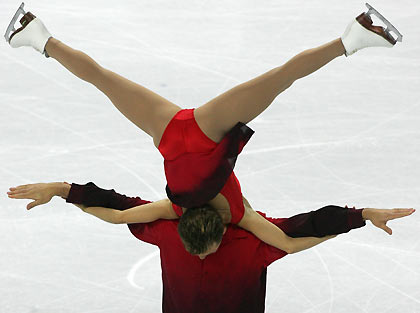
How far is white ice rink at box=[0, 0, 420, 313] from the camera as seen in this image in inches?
212

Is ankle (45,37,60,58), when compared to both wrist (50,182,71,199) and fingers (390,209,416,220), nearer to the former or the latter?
wrist (50,182,71,199)

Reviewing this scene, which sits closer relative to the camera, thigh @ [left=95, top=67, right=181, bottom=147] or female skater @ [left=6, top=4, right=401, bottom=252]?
female skater @ [left=6, top=4, right=401, bottom=252]

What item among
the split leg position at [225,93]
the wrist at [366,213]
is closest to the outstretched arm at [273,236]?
the wrist at [366,213]

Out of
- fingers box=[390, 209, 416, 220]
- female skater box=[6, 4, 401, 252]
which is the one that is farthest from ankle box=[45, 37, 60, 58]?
fingers box=[390, 209, 416, 220]

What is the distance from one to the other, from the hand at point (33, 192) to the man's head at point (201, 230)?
0.69 meters

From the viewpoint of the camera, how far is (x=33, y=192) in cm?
413

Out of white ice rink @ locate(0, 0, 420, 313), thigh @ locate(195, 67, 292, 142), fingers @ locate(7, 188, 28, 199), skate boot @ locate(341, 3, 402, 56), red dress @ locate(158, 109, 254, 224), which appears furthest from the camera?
white ice rink @ locate(0, 0, 420, 313)

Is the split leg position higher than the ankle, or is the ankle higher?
the ankle

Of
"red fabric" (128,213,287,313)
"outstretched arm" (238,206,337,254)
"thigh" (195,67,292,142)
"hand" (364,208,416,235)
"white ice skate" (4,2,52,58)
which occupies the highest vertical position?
"white ice skate" (4,2,52,58)

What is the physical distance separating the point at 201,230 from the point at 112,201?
0.69 metres

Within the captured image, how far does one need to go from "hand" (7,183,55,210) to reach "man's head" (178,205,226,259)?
691mm

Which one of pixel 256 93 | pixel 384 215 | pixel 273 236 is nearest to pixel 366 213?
pixel 384 215

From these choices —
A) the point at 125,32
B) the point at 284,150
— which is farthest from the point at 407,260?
the point at 125,32

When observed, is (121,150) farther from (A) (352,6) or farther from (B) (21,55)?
(A) (352,6)
